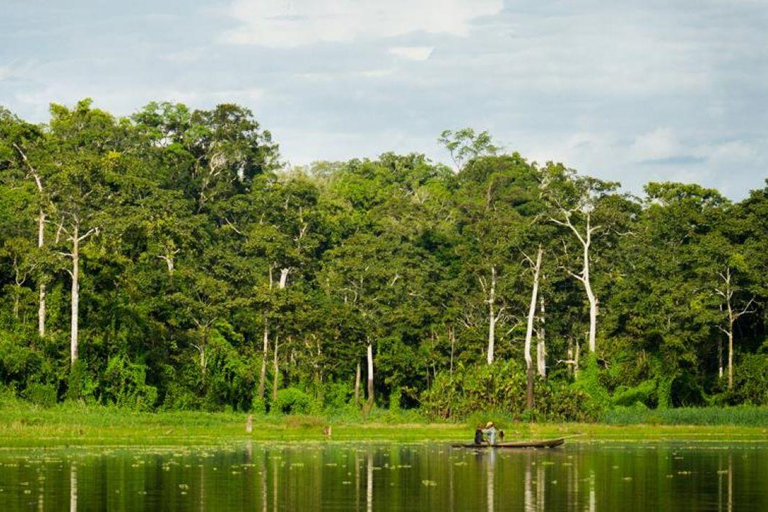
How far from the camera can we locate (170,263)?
255 feet

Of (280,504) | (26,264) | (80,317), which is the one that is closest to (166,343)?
(80,317)

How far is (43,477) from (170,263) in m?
42.1

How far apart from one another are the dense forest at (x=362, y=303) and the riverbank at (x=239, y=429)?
3935 mm

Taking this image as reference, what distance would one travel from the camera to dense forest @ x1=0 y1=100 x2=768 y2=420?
67.0 meters

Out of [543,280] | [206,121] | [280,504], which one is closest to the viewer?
[280,504]

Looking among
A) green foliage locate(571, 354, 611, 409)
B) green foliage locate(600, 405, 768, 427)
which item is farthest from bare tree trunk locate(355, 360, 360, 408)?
green foliage locate(600, 405, 768, 427)

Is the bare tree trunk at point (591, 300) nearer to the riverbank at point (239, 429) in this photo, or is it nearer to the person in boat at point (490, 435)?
the riverbank at point (239, 429)

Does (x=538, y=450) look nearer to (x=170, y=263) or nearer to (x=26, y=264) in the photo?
(x=26, y=264)

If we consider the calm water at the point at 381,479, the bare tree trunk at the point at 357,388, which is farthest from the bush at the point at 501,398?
the calm water at the point at 381,479

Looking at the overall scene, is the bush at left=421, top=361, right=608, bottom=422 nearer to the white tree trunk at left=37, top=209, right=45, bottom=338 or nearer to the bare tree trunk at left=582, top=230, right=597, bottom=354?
the bare tree trunk at left=582, top=230, right=597, bottom=354

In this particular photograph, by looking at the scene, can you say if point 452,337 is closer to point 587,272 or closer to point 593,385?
point 587,272

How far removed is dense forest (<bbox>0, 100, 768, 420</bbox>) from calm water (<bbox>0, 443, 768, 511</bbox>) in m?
19.5

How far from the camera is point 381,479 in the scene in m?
36.9

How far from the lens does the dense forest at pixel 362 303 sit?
67.0 meters
